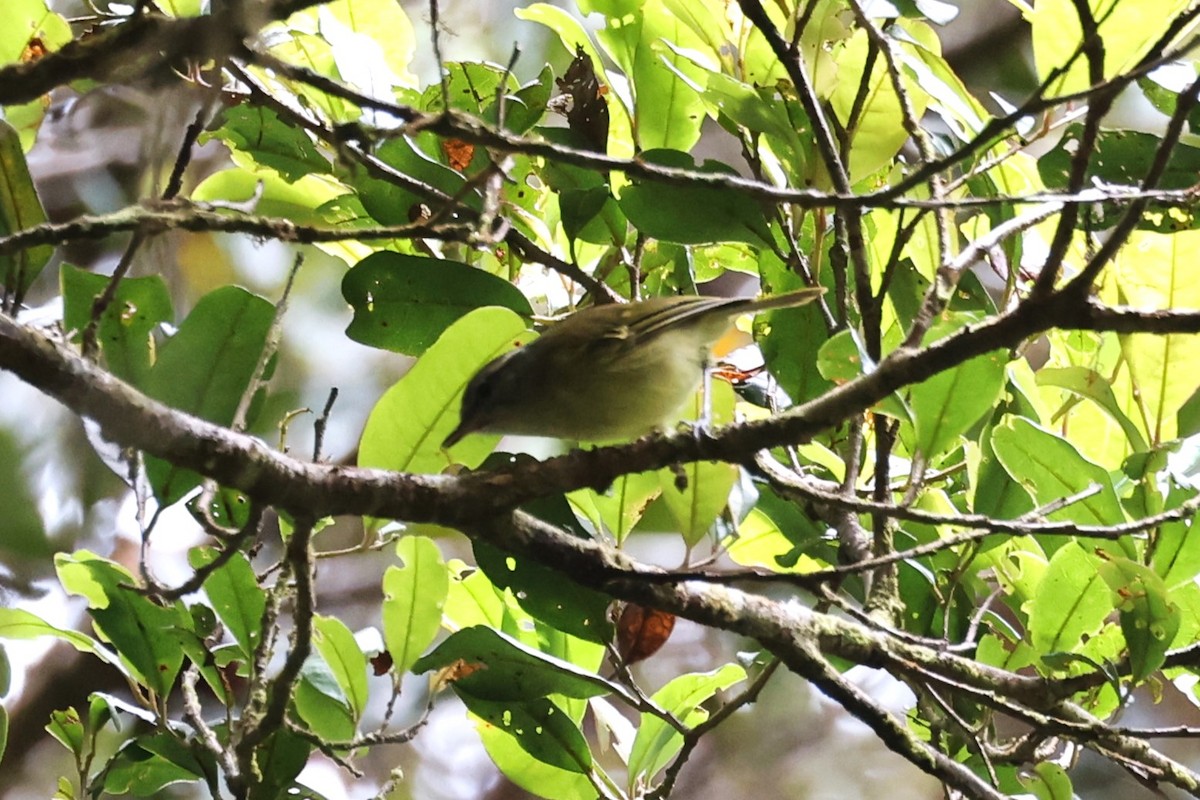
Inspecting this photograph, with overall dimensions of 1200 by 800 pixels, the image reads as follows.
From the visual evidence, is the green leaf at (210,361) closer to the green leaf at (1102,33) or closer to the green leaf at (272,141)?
the green leaf at (272,141)

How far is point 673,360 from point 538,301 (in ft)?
1.28

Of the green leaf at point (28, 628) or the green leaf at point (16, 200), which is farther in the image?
the green leaf at point (28, 628)

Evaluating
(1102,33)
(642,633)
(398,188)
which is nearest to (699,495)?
(642,633)

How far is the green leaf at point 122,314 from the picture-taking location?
3.35 ft

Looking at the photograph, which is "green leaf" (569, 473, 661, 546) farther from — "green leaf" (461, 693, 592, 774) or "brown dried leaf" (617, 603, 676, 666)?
"green leaf" (461, 693, 592, 774)

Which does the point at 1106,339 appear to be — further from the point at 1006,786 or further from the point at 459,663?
the point at 459,663

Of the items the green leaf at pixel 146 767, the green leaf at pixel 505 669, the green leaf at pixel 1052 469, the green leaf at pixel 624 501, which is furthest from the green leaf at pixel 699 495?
the green leaf at pixel 146 767

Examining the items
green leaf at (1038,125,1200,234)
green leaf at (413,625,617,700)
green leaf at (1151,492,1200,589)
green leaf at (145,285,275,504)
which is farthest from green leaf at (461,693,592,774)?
green leaf at (1038,125,1200,234)

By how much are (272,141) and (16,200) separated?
403 millimetres

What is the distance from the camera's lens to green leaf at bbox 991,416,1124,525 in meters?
1.12

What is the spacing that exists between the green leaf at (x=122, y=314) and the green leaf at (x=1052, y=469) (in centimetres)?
91

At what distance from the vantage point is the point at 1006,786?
51.6 inches

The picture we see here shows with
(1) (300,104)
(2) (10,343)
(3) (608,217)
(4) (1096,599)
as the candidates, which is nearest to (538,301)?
(3) (608,217)

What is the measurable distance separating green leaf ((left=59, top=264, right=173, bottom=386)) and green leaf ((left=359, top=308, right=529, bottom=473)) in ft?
0.78
